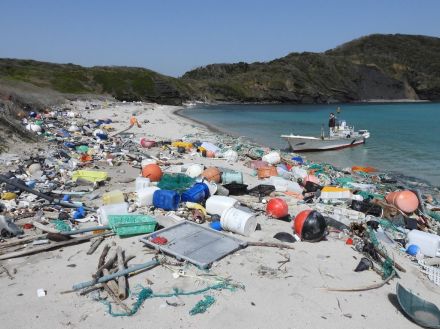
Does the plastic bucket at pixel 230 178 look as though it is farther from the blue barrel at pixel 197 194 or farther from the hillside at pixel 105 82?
the hillside at pixel 105 82

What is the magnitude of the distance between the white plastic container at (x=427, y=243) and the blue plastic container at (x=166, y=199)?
504 cm

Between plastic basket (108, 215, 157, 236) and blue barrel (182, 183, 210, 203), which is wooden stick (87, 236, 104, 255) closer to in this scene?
plastic basket (108, 215, 157, 236)

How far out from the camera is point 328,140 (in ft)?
79.3

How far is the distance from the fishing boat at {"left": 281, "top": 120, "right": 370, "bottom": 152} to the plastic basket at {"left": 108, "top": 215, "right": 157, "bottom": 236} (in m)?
17.2

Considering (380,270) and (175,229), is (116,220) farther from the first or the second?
(380,270)

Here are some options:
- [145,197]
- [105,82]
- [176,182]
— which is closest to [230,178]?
[176,182]

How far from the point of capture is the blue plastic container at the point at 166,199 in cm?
874

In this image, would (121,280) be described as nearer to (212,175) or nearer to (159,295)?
(159,295)

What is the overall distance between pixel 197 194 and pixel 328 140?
55.2 ft

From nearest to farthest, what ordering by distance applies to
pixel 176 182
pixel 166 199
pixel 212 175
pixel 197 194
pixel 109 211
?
pixel 109 211 < pixel 166 199 < pixel 197 194 < pixel 176 182 < pixel 212 175

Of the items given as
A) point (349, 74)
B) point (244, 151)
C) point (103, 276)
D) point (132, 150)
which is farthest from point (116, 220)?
point (349, 74)

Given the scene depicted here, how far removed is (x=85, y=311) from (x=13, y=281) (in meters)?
1.49

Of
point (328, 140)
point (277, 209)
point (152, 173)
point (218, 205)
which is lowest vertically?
point (328, 140)

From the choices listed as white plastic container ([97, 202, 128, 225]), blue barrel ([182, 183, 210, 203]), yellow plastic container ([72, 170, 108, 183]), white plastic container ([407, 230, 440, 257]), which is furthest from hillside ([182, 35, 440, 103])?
white plastic container ([407, 230, 440, 257])
